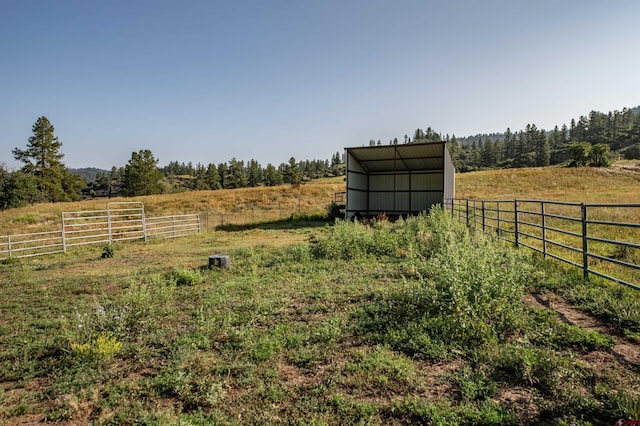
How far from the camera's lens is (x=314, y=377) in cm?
333

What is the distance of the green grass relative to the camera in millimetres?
2768

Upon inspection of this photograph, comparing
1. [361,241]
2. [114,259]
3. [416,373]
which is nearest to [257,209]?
[114,259]

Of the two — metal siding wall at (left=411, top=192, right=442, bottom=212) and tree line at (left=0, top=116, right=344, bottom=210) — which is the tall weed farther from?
tree line at (left=0, top=116, right=344, bottom=210)

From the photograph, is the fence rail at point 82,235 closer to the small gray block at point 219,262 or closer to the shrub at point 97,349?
the small gray block at point 219,262

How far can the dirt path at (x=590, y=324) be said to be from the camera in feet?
10.7

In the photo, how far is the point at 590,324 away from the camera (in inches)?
160

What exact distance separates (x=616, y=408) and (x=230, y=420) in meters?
2.99

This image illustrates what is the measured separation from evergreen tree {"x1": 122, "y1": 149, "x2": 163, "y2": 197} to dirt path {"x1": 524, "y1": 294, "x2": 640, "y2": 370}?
6497 cm

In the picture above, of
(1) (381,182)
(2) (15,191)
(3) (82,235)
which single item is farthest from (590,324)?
(2) (15,191)

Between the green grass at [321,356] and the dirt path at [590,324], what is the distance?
0.45ft

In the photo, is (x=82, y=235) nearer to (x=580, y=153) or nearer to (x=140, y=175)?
(x=140, y=175)

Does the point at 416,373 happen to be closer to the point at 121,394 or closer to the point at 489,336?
the point at 489,336

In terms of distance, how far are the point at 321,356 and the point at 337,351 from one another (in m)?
0.22

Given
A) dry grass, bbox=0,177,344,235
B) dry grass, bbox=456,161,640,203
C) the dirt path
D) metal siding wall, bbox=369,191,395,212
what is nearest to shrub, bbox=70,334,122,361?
the dirt path
